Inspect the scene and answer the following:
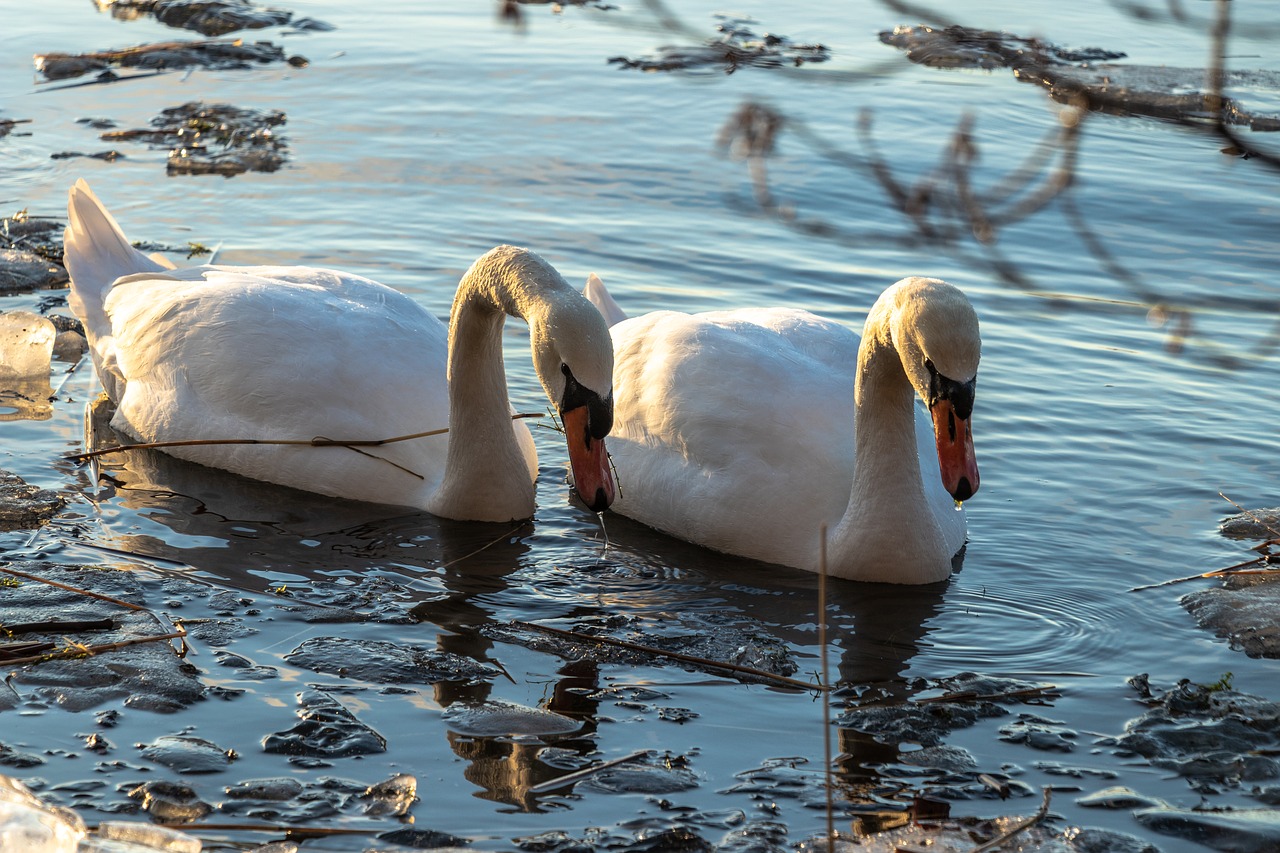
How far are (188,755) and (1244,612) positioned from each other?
4074 millimetres

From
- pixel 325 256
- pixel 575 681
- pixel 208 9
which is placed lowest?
pixel 575 681

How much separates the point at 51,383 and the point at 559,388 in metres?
3.62

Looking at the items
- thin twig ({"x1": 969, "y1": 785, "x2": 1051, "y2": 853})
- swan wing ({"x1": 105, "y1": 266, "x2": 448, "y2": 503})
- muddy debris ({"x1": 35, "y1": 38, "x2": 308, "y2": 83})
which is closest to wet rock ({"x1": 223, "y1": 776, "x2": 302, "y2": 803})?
thin twig ({"x1": 969, "y1": 785, "x2": 1051, "y2": 853})

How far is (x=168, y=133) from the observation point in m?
12.9

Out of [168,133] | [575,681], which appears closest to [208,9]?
[168,133]

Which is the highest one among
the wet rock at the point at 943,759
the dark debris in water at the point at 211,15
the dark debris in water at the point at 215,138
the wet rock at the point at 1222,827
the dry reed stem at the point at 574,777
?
the dark debris in water at the point at 211,15

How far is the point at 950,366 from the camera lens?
18.9 feet

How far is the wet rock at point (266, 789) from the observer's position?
4496 millimetres

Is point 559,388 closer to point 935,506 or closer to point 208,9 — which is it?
point 935,506

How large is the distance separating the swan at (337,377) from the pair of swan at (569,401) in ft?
0.03

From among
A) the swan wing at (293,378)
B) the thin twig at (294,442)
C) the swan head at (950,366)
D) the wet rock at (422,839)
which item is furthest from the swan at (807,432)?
the wet rock at (422,839)

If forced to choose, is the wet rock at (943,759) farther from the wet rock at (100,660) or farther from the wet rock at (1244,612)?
the wet rock at (100,660)

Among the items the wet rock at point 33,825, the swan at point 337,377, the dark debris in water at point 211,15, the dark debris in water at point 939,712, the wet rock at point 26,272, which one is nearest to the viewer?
the wet rock at point 33,825

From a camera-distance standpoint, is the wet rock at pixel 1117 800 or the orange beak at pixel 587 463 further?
the orange beak at pixel 587 463
